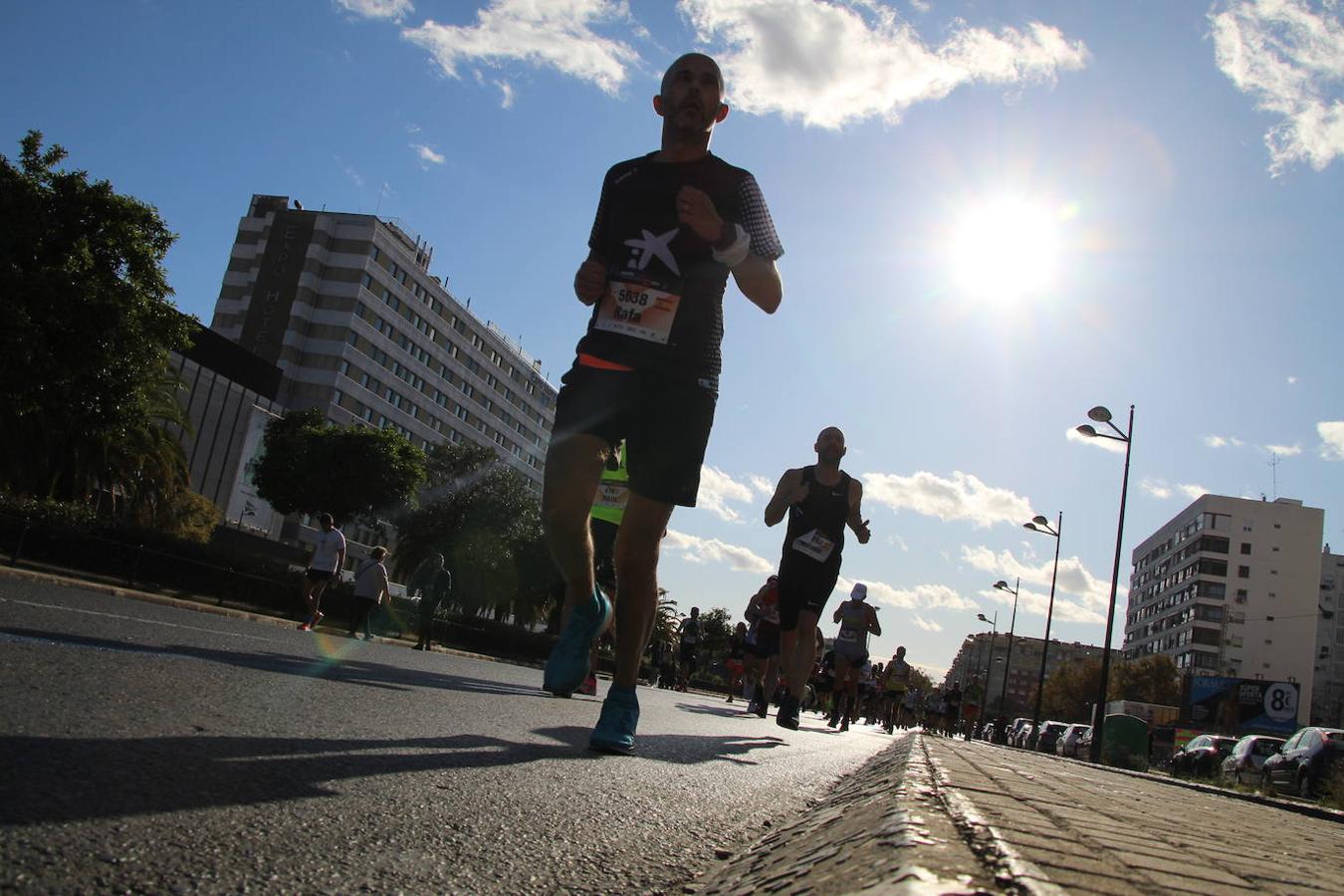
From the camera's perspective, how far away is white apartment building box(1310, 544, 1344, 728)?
12175 centimetres

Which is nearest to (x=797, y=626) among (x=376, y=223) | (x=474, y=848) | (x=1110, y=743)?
(x=474, y=848)

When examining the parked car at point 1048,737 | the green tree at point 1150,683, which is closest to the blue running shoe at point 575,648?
the parked car at point 1048,737

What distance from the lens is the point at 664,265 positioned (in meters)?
3.57

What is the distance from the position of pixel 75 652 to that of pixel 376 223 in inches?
3502

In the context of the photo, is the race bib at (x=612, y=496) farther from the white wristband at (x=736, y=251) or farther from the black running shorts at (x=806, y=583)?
the white wristband at (x=736, y=251)

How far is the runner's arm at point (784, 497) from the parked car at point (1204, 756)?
25429 millimetres

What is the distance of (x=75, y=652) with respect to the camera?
3.10 meters

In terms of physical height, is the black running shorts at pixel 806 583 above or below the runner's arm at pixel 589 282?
below

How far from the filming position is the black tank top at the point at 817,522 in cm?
800

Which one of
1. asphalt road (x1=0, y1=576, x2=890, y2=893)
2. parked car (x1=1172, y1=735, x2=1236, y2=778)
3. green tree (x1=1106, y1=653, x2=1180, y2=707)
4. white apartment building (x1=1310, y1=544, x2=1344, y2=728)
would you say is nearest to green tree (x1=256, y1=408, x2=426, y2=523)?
parked car (x1=1172, y1=735, x2=1236, y2=778)

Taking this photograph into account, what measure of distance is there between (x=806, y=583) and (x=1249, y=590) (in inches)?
4758

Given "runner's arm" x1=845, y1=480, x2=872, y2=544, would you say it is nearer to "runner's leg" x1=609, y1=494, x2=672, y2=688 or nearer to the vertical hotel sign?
"runner's leg" x1=609, y1=494, x2=672, y2=688

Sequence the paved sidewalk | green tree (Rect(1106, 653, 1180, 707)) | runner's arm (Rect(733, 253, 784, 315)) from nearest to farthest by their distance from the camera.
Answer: the paved sidewalk < runner's arm (Rect(733, 253, 784, 315)) < green tree (Rect(1106, 653, 1180, 707))

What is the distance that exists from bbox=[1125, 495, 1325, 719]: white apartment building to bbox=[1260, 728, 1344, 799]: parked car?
9758cm
